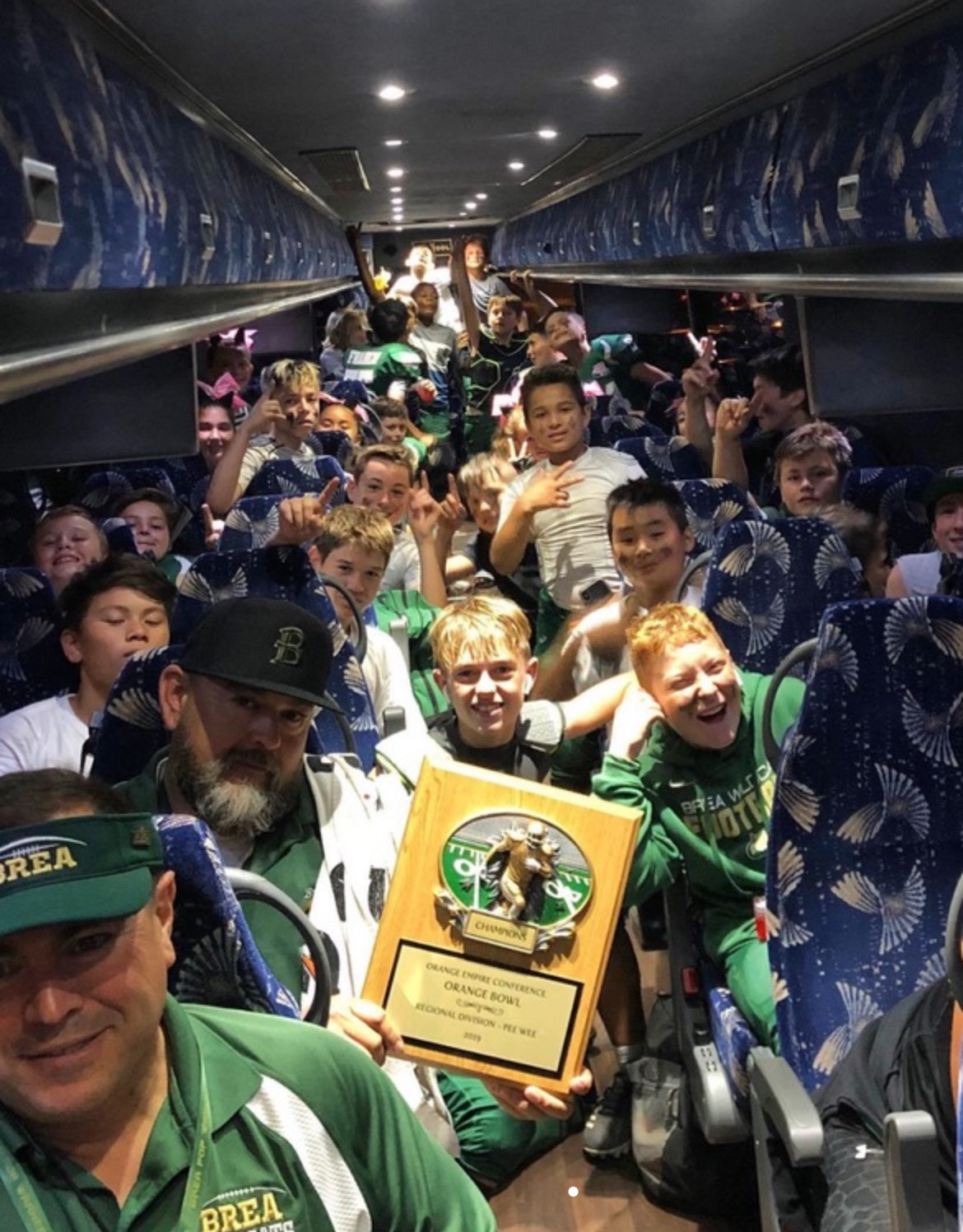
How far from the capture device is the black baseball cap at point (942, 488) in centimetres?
419

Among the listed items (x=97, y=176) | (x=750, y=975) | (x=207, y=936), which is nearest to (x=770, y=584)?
(x=750, y=975)

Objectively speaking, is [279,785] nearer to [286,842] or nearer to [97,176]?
[286,842]

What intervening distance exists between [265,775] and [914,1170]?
39.8 inches

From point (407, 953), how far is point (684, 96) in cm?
374

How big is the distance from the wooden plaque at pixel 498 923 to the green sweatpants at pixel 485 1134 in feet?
4.03

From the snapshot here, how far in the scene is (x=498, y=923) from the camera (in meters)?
1.85

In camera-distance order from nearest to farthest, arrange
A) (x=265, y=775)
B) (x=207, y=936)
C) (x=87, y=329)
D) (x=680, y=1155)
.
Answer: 1. (x=207, y=936)
2. (x=265, y=775)
3. (x=680, y=1155)
4. (x=87, y=329)

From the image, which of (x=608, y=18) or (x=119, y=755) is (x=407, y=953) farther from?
(x=608, y=18)

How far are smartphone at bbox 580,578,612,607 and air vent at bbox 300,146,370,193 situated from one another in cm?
255

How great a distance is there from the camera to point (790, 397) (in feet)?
20.0

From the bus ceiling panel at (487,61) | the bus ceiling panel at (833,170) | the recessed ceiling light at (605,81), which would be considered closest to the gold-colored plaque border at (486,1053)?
the bus ceiling panel at (487,61)

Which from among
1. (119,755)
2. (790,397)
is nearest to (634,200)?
(790,397)

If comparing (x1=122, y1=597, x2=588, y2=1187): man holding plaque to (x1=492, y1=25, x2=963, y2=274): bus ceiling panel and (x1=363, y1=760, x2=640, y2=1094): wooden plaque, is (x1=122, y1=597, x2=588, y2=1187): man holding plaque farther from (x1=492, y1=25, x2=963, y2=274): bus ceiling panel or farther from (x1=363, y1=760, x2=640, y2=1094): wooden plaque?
(x1=492, y1=25, x2=963, y2=274): bus ceiling panel

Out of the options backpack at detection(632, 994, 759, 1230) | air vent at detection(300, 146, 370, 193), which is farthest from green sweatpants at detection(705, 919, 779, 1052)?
air vent at detection(300, 146, 370, 193)
